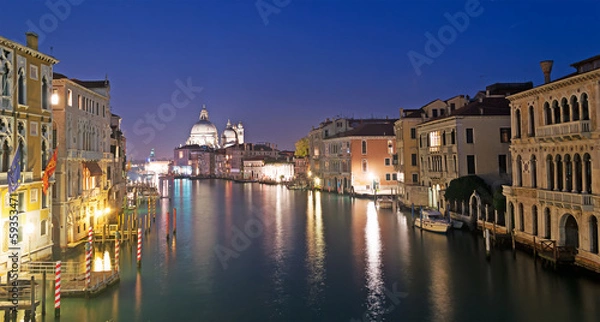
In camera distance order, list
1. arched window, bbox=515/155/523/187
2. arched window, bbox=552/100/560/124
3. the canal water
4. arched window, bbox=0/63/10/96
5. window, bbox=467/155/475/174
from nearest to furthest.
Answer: the canal water, arched window, bbox=0/63/10/96, arched window, bbox=552/100/560/124, arched window, bbox=515/155/523/187, window, bbox=467/155/475/174

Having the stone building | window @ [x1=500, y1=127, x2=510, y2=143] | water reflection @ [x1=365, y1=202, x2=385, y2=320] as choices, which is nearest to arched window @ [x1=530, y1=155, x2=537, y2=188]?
the stone building

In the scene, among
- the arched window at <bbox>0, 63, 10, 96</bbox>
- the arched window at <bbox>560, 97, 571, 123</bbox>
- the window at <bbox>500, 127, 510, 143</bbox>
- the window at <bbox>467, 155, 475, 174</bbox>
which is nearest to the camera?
the arched window at <bbox>0, 63, 10, 96</bbox>

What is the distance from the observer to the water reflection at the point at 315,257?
1583cm

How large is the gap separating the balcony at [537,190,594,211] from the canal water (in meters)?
2.54

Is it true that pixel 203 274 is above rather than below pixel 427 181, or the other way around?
below

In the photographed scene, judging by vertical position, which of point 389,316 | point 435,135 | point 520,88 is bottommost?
point 389,316

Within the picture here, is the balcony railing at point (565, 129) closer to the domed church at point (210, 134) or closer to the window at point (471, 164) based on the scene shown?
the window at point (471, 164)

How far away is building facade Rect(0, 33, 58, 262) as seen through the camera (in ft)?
51.2

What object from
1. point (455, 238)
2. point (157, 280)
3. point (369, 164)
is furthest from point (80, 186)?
point (369, 164)

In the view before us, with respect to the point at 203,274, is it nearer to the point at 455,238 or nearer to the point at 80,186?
the point at 80,186

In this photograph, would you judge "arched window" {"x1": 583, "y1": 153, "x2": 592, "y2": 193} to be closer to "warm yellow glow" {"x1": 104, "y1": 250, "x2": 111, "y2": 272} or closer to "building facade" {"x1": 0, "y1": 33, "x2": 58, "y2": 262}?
"warm yellow glow" {"x1": 104, "y1": 250, "x2": 111, "y2": 272}

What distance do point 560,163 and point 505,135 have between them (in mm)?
10365

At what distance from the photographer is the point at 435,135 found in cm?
3331

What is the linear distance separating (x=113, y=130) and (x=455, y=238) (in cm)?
2431
